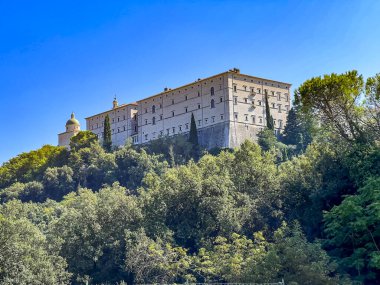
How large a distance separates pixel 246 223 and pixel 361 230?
8116mm

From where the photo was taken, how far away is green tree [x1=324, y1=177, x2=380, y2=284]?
1933 centimetres

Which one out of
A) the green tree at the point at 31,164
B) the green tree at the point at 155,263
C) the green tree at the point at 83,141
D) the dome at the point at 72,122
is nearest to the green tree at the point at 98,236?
the green tree at the point at 155,263

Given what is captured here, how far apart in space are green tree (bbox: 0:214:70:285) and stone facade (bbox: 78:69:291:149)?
43.1 meters

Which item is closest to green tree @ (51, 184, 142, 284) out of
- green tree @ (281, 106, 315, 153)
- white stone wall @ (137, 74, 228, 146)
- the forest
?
the forest

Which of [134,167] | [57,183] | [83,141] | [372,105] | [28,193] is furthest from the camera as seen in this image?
[83,141]

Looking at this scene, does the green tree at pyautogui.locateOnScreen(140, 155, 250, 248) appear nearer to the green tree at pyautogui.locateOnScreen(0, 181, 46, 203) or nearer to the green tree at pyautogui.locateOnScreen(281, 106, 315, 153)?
the green tree at pyautogui.locateOnScreen(281, 106, 315, 153)

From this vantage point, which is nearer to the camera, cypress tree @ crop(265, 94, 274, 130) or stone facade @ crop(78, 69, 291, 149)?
stone facade @ crop(78, 69, 291, 149)

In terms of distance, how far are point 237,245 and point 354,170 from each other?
7.09m

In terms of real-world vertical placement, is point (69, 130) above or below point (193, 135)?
above

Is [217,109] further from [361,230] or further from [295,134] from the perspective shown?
[361,230]

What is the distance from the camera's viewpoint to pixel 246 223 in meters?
26.9

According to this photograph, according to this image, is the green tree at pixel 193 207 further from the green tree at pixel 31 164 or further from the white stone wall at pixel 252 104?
the green tree at pixel 31 164

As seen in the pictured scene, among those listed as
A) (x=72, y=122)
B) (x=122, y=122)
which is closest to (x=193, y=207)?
(x=122, y=122)

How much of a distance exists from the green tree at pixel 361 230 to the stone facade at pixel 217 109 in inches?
1717
